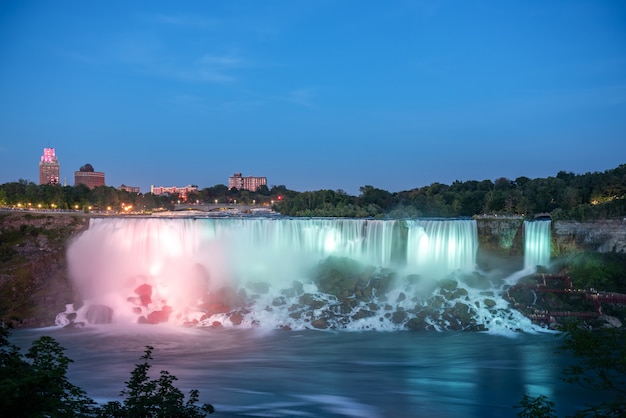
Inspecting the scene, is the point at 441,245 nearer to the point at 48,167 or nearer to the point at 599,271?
the point at 599,271

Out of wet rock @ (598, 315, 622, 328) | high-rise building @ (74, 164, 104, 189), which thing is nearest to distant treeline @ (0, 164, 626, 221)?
wet rock @ (598, 315, 622, 328)

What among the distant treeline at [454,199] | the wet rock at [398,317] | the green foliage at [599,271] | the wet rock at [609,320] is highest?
the distant treeline at [454,199]

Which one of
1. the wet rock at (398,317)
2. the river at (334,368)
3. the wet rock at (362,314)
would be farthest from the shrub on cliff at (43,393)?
the wet rock at (398,317)

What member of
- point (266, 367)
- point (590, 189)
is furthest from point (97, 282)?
point (590, 189)

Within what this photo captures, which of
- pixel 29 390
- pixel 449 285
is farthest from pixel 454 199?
pixel 29 390

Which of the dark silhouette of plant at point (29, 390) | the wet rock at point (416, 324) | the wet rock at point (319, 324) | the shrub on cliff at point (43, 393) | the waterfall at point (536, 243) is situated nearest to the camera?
the dark silhouette of plant at point (29, 390)

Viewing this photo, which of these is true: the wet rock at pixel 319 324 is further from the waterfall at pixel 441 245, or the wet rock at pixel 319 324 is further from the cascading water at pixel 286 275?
the waterfall at pixel 441 245
